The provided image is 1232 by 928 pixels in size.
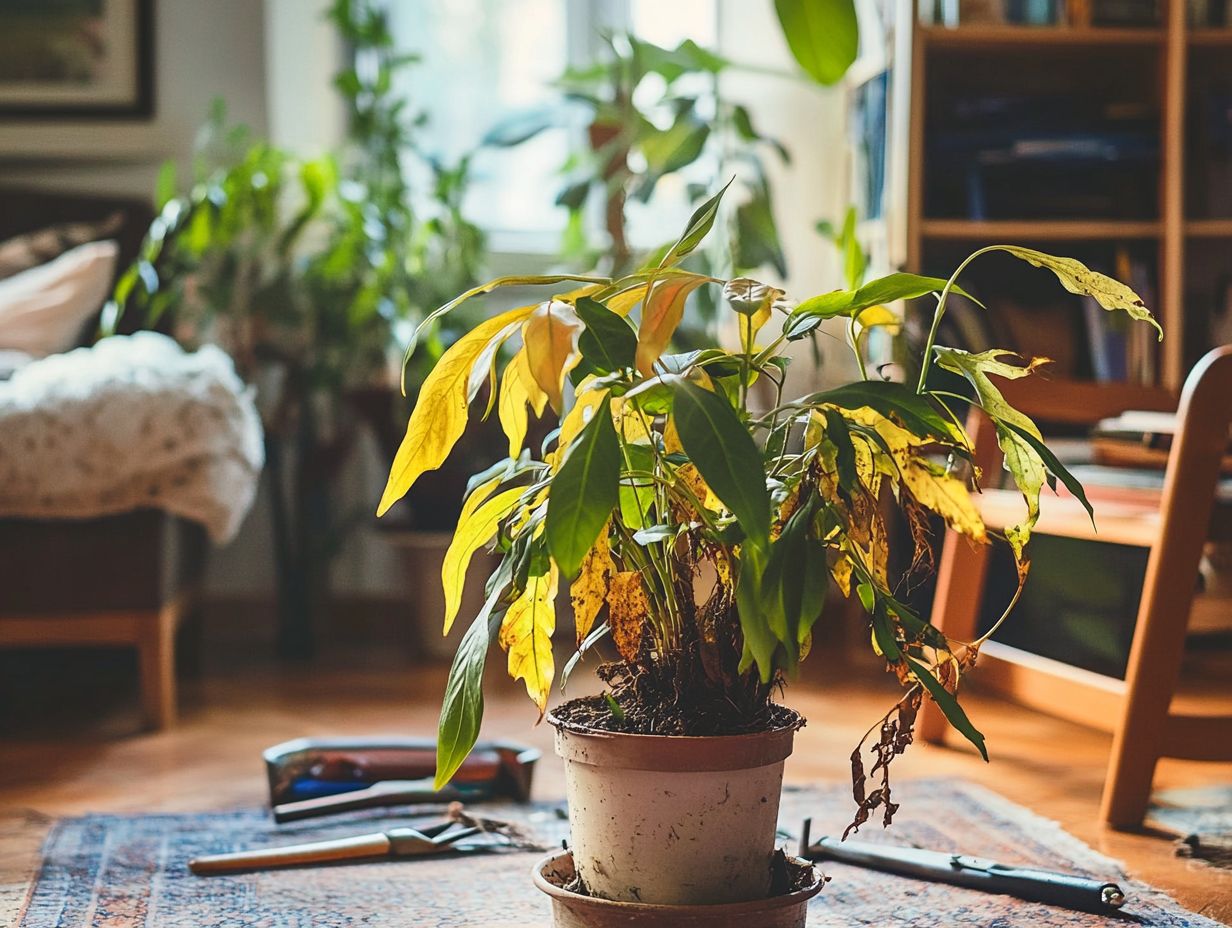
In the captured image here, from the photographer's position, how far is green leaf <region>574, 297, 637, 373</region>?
36.4 inches

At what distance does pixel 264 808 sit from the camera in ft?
5.24

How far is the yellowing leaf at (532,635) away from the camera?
3.33 feet

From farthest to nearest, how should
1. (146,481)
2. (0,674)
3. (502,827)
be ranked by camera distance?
1. (0,674)
2. (146,481)
3. (502,827)

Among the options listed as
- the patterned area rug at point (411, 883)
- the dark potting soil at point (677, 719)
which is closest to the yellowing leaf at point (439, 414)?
the dark potting soil at point (677, 719)

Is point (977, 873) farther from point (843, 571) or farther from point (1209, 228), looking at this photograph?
point (1209, 228)

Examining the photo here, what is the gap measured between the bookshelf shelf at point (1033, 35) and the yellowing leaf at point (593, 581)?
182 centimetres

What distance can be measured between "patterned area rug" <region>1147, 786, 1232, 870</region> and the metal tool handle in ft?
2.73

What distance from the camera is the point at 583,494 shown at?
33.4 inches

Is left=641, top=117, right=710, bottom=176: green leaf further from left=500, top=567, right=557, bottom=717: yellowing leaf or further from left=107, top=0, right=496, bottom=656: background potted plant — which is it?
left=500, top=567, right=557, bottom=717: yellowing leaf

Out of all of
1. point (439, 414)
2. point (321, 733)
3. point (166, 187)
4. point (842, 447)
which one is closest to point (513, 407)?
point (439, 414)

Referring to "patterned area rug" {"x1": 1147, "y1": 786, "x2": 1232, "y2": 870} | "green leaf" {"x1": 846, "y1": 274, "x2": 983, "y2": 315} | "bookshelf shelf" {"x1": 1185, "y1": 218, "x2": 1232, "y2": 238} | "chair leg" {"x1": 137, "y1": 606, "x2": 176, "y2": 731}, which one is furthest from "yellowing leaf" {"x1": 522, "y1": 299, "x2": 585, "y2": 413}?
"bookshelf shelf" {"x1": 1185, "y1": 218, "x2": 1232, "y2": 238}

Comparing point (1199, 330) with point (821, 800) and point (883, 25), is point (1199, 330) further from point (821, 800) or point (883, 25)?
point (821, 800)

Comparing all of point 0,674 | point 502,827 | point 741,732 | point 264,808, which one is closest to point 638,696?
point 741,732

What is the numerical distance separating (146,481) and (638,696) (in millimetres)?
1190
